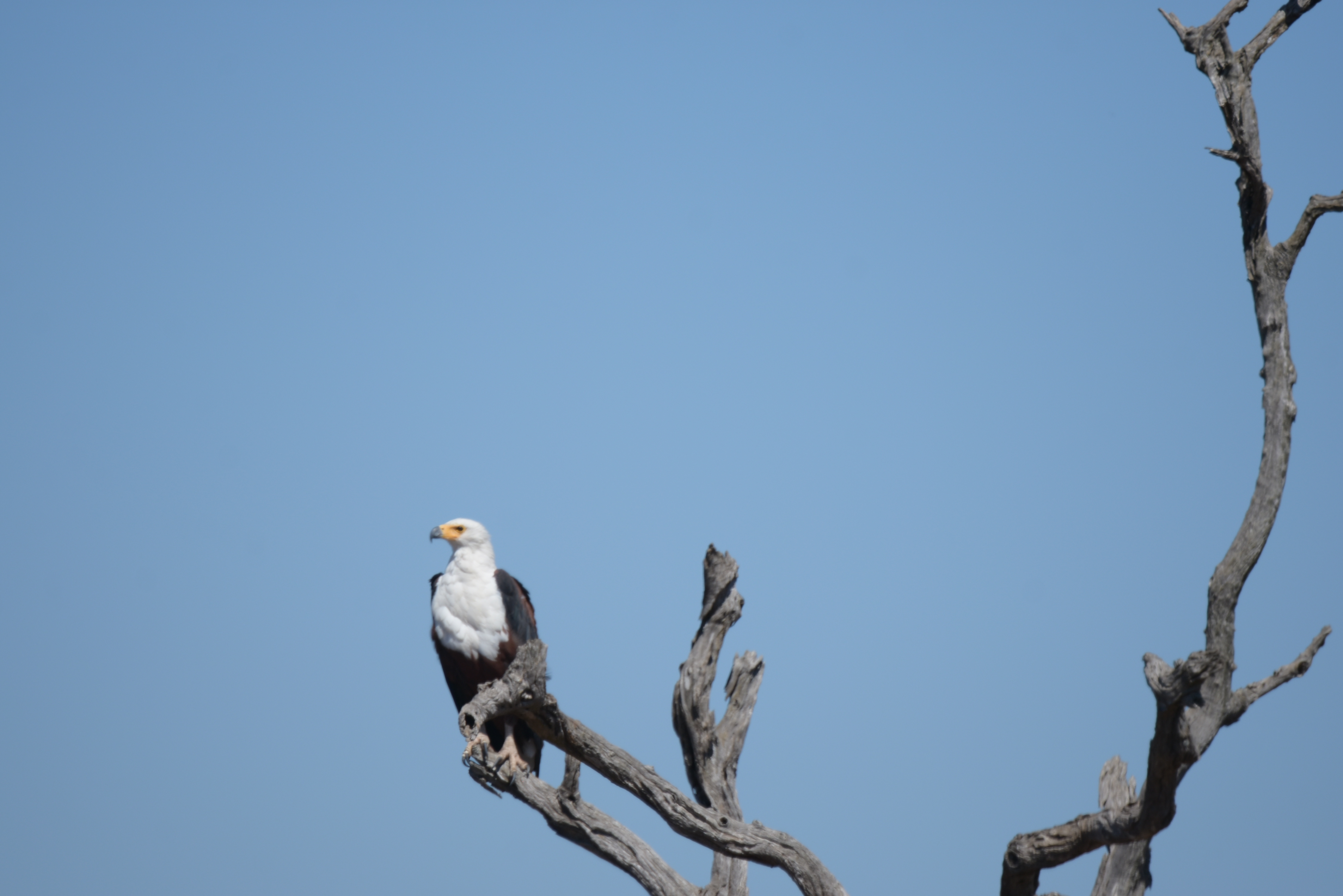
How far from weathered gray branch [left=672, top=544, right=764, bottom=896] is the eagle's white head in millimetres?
1656

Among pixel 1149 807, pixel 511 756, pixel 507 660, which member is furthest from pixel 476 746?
pixel 1149 807

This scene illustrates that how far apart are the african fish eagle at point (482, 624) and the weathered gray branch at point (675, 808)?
44.4 inches

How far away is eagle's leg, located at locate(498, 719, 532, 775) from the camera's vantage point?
656cm

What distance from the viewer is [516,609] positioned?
7.59 meters

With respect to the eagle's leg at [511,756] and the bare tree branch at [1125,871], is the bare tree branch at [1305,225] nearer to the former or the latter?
the bare tree branch at [1125,871]

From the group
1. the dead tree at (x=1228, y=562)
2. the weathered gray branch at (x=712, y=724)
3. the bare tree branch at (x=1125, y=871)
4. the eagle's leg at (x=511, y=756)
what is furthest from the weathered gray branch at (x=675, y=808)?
the bare tree branch at (x=1125, y=871)

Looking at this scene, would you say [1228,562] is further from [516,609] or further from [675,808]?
[516,609]

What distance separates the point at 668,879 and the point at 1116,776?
115 inches

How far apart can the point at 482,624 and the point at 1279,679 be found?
14.6 feet

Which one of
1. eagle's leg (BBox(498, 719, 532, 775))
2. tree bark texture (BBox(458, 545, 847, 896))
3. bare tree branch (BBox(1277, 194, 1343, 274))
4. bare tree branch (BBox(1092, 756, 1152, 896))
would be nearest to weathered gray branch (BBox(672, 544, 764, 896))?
tree bark texture (BBox(458, 545, 847, 896))

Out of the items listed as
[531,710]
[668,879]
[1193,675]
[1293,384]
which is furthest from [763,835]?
[1293,384]

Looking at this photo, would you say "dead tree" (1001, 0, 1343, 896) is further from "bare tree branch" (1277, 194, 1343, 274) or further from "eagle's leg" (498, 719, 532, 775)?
"eagle's leg" (498, 719, 532, 775)

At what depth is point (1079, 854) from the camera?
5.24 m

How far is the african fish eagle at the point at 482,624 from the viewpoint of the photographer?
7.55m
